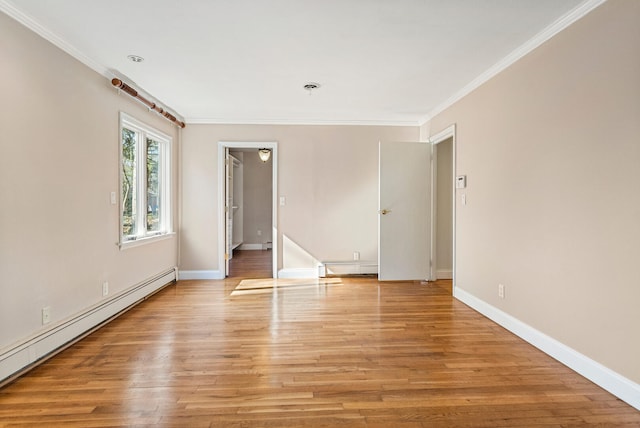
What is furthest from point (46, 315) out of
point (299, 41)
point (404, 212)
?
point (404, 212)

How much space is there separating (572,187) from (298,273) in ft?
11.9

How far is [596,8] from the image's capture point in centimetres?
211

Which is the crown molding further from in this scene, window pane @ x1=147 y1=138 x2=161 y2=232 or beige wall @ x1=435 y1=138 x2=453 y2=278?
beige wall @ x1=435 y1=138 x2=453 y2=278

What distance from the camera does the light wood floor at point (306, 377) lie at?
1.76m

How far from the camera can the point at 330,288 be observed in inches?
175

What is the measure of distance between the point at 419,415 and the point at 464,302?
2.29 m

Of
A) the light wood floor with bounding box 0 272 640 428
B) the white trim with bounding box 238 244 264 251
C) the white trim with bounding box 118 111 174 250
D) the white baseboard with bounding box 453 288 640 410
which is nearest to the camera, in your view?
the light wood floor with bounding box 0 272 640 428

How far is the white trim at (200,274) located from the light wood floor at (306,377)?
1.53 meters

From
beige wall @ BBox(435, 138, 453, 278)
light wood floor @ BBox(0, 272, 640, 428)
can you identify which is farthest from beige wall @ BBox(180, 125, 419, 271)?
light wood floor @ BBox(0, 272, 640, 428)

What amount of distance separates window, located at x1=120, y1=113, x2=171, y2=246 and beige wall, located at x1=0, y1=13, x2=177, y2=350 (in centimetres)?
34

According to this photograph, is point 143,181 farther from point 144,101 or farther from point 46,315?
point 46,315

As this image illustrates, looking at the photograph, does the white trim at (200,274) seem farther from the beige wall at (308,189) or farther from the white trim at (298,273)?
the white trim at (298,273)

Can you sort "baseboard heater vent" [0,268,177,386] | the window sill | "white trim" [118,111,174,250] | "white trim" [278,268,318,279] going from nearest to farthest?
"baseboard heater vent" [0,268,177,386], the window sill, "white trim" [118,111,174,250], "white trim" [278,268,318,279]

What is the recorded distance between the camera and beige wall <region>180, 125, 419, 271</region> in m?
A: 4.97
